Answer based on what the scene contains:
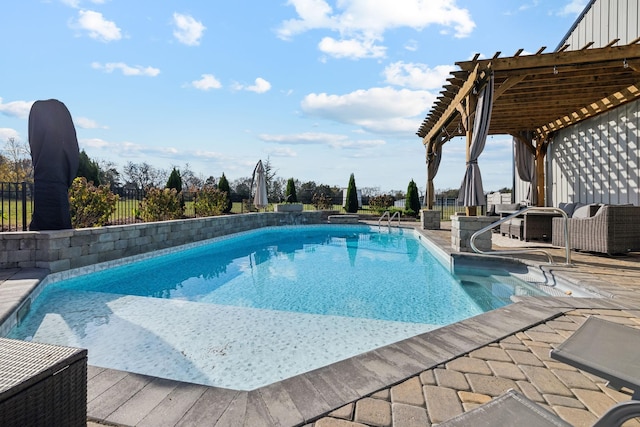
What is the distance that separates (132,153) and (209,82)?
74.5ft

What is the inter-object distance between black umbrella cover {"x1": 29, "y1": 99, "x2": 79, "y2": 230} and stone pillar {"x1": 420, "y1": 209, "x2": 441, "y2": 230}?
31.0 ft

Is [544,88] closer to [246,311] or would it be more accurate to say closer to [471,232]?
[471,232]

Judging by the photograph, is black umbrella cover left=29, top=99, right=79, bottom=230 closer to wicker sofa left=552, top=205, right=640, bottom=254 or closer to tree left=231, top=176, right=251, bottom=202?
wicker sofa left=552, top=205, right=640, bottom=254

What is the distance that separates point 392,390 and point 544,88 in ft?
25.3

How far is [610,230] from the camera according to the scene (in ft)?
16.7

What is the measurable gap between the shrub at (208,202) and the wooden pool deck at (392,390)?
10.7m

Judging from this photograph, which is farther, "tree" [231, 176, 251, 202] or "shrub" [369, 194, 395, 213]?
"tree" [231, 176, 251, 202]

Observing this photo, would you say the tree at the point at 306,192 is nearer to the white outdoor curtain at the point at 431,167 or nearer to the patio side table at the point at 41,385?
the white outdoor curtain at the point at 431,167

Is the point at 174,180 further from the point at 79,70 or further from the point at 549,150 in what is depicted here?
the point at 549,150

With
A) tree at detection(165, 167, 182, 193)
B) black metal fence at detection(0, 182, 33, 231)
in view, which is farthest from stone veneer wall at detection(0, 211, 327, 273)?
tree at detection(165, 167, 182, 193)

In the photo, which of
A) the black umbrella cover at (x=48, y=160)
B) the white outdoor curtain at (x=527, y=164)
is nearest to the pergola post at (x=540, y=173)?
the white outdoor curtain at (x=527, y=164)

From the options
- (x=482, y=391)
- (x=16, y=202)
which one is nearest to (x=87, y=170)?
(x=16, y=202)

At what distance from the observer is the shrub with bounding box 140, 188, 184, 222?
934 centimetres

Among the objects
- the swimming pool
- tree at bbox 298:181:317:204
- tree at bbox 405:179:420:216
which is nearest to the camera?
the swimming pool
